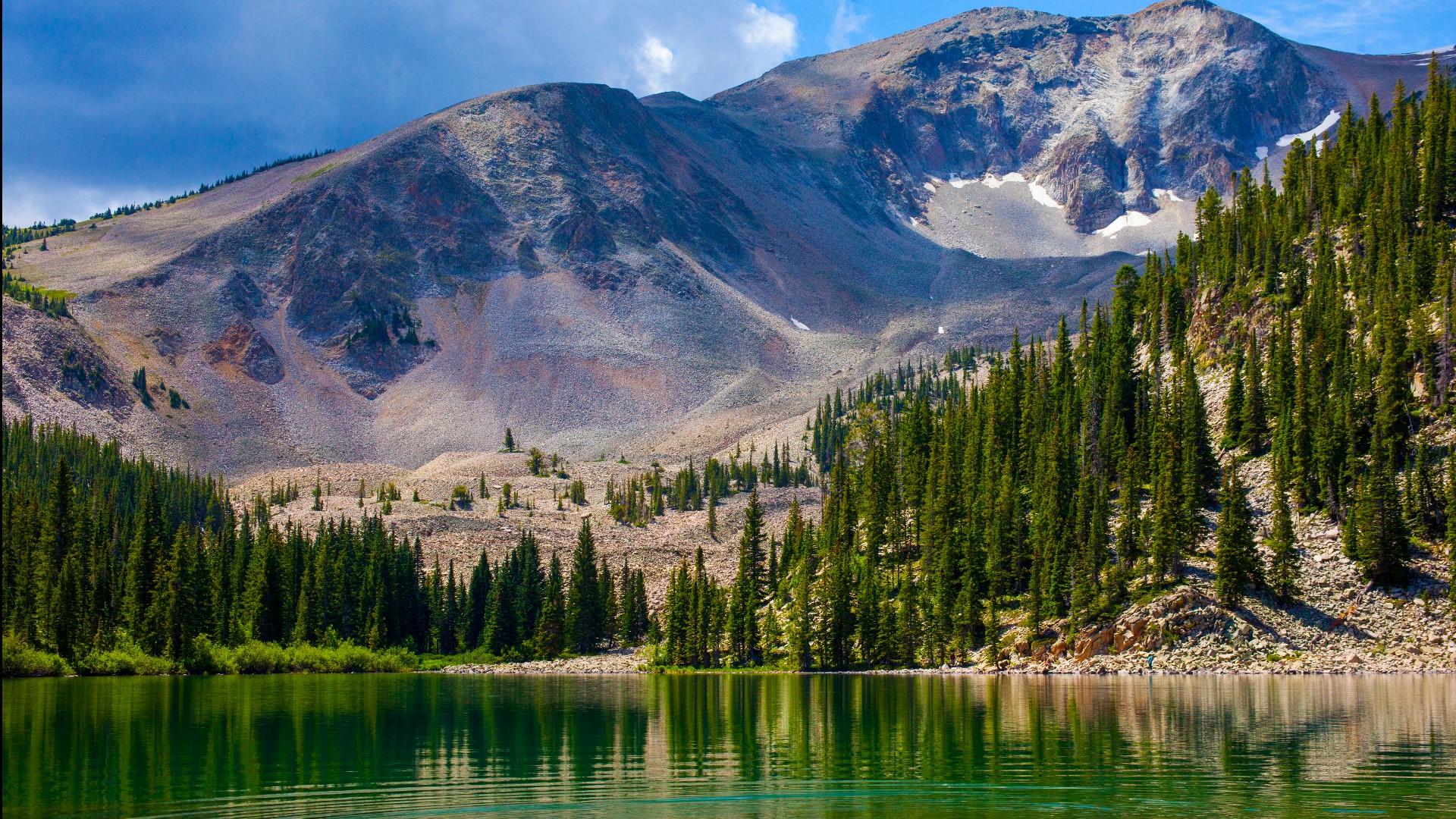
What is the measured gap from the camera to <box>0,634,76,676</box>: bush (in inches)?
3349

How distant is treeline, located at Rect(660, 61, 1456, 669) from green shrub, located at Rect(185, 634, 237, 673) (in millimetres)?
38887

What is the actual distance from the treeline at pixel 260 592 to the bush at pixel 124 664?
2.63ft

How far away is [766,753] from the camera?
41.7 metres

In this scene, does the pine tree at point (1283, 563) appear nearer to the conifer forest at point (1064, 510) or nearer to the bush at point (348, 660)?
the conifer forest at point (1064, 510)

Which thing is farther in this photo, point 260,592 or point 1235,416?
→ point 260,592

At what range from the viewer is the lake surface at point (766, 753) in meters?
31.0

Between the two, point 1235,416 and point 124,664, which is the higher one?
point 1235,416

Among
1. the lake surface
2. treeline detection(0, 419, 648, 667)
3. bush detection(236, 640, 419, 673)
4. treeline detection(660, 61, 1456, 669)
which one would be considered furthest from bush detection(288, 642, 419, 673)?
the lake surface

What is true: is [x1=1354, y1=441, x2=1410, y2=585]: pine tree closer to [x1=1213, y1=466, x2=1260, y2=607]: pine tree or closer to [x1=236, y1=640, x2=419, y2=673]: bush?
[x1=1213, y1=466, x2=1260, y2=607]: pine tree

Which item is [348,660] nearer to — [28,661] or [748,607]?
[28,661]

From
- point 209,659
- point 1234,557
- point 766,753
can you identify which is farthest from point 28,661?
point 1234,557

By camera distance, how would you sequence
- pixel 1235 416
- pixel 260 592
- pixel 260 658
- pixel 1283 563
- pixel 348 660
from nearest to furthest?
1. pixel 1283 563
2. pixel 1235 416
3. pixel 260 658
4. pixel 348 660
5. pixel 260 592

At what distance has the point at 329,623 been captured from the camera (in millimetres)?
125875

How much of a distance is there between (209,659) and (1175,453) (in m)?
81.3
